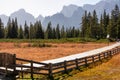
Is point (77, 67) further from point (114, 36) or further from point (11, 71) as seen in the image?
point (114, 36)

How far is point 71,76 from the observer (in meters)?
24.5

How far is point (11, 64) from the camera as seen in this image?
2150 cm

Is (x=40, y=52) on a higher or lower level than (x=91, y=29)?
lower

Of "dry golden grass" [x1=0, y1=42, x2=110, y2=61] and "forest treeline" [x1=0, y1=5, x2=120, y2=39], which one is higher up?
"forest treeline" [x1=0, y1=5, x2=120, y2=39]

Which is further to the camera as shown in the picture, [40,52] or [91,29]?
[91,29]

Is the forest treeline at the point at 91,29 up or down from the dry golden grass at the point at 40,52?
up

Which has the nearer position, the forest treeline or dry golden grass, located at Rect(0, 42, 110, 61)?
dry golden grass, located at Rect(0, 42, 110, 61)

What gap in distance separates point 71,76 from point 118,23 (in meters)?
101

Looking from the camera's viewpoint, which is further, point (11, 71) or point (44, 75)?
point (44, 75)

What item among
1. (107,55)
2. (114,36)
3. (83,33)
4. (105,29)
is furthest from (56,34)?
(107,55)

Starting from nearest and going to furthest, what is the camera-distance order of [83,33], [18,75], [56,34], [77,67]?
[18,75] → [77,67] → [83,33] → [56,34]

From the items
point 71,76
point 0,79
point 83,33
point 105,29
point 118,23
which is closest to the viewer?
point 0,79

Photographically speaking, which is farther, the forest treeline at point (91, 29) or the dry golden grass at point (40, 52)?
the forest treeline at point (91, 29)

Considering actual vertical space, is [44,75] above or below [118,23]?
below
